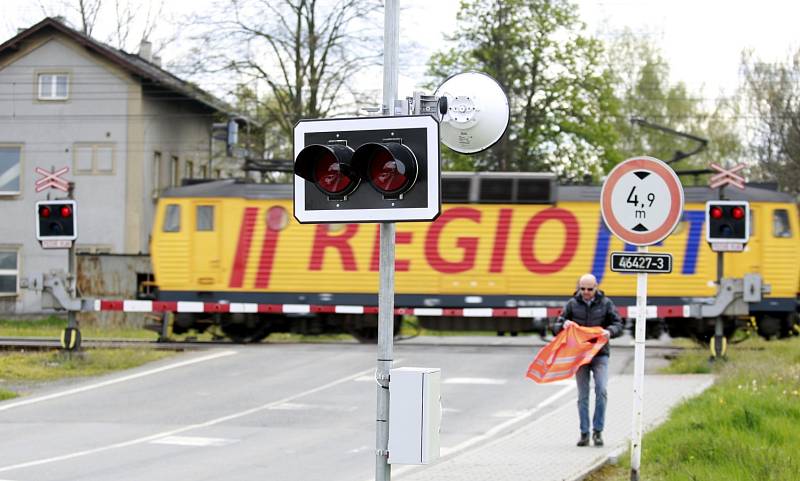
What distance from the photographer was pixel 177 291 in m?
30.1

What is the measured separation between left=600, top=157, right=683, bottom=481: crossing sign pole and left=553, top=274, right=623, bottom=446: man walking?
291 centimetres

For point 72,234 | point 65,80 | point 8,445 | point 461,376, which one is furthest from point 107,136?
point 8,445

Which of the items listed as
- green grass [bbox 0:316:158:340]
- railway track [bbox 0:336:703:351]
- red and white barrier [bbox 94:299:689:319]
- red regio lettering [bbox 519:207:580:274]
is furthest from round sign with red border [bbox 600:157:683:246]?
green grass [bbox 0:316:158:340]

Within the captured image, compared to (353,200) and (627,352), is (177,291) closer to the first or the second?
(627,352)

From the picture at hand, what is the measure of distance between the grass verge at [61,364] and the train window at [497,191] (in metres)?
8.49

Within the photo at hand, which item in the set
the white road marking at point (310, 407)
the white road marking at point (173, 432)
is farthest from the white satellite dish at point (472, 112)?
the white road marking at point (310, 407)

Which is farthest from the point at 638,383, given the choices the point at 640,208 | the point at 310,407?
the point at 310,407

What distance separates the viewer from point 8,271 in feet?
154

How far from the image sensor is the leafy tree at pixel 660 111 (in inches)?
2616

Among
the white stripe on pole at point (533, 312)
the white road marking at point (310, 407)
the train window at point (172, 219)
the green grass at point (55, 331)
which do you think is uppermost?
the train window at point (172, 219)

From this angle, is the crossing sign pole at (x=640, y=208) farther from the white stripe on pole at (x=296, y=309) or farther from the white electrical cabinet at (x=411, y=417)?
the white stripe on pole at (x=296, y=309)

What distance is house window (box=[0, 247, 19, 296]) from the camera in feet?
154

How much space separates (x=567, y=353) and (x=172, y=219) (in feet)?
60.8

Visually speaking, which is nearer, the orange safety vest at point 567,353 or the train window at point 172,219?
the orange safety vest at point 567,353
